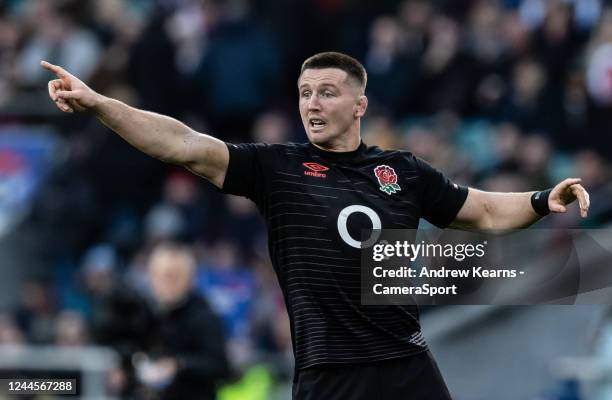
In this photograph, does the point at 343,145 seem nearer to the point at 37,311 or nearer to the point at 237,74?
the point at 37,311

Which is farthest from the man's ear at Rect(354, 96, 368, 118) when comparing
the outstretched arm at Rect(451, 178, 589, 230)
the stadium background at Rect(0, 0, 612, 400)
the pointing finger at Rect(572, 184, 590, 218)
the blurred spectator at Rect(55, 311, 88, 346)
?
the blurred spectator at Rect(55, 311, 88, 346)

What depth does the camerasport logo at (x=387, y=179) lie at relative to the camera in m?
7.01

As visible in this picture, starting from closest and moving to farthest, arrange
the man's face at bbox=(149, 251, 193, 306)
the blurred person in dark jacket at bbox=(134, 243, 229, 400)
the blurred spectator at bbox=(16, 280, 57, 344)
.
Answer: the blurred person in dark jacket at bbox=(134, 243, 229, 400) < the man's face at bbox=(149, 251, 193, 306) < the blurred spectator at bbox=(16, 280, 57, 344)

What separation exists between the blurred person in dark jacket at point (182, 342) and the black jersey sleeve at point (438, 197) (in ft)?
8.59

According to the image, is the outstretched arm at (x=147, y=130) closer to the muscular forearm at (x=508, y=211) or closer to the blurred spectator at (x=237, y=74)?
the muscular forearm at (x=508, y=211)

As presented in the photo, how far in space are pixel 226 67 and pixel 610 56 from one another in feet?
13.2

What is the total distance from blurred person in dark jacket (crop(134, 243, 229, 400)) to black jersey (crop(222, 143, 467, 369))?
262 cm

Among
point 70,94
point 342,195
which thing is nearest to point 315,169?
point 342,195

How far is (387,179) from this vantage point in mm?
7043

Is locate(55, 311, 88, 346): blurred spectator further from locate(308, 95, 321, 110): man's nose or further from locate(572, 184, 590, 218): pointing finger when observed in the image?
locate(572, 184, 590, 218): pointing finger

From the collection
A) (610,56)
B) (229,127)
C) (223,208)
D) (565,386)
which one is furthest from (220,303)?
(610,56)

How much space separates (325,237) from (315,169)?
358mm

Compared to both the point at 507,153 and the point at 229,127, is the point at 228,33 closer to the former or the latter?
the point at 229,127

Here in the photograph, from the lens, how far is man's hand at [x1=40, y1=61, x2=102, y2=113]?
20.8 feet
